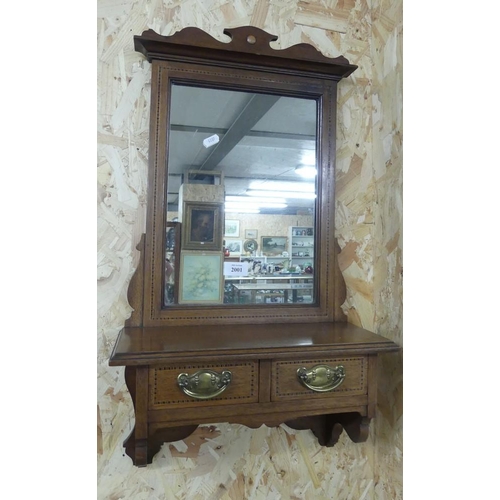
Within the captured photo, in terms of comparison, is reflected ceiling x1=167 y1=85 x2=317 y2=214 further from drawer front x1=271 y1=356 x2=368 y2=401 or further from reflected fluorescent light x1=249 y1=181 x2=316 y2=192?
drawer front x1=271 y1=356 x2=368 y2=401

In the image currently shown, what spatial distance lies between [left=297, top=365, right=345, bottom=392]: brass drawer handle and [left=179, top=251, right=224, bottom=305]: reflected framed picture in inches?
15.0

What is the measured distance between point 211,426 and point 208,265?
533 millimetres

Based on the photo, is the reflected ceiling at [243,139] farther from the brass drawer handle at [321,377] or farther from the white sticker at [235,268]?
the brass drawer handle at [321,377]

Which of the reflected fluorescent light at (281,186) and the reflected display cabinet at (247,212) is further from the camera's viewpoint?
the reflected fluorescent light at (281,186)

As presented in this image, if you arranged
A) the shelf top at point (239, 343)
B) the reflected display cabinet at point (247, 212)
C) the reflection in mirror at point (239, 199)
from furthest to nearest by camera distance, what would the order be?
the reflection in mirror at point (239, 199)
the reflected display cabinet at point (247, 212)
the shelf top at point (239, 343)

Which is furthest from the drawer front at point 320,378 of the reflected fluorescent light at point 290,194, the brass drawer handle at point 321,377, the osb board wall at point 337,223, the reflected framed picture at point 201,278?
the reflected fluorescent light at point 290,194

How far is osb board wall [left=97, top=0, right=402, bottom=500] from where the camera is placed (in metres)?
1.17

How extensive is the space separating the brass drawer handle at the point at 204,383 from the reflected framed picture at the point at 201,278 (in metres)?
0.31

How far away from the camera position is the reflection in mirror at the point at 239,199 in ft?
3.93

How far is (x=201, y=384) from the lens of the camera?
0.93 metres

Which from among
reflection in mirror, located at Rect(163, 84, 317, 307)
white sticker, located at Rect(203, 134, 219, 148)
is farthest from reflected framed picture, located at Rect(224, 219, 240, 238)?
white sticker, located at Rect(203, 134, 219, 148)

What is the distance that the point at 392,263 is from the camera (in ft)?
4.01
